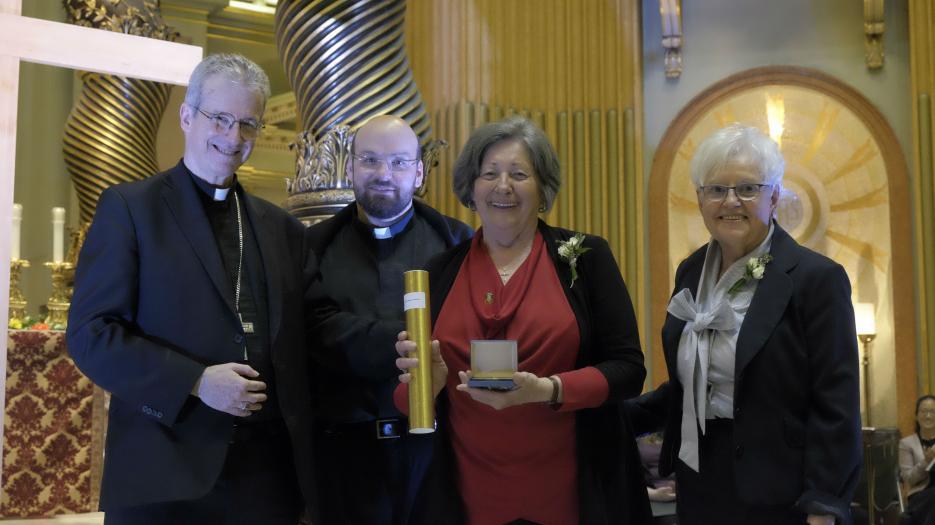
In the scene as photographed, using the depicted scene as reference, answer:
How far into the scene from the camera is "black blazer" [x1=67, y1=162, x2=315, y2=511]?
1.95 metres

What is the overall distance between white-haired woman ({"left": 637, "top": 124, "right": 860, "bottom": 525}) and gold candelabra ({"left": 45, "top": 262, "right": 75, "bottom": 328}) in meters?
4.70

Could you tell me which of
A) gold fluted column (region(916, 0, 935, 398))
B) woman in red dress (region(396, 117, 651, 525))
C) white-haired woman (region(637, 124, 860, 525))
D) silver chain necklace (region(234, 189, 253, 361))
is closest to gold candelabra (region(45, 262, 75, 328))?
silver chain necklace (region(234, 189, 253, 361))

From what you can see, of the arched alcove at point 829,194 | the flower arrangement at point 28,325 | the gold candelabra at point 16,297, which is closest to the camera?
the flower arrangement at point 28,325

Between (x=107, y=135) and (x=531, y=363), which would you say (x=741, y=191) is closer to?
(x=531, y=363)

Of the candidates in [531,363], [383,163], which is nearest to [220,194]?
[383,163]

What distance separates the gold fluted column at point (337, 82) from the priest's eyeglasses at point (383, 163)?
0.73 metres

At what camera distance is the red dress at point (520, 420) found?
2.13 meters

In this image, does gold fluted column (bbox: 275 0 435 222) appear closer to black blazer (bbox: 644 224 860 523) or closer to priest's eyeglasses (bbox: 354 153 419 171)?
priest's eyeglasses (bbox: 354 153 419 171)

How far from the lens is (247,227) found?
7.47ft

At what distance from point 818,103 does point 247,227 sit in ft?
22.8

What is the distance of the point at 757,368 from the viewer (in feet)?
7.10

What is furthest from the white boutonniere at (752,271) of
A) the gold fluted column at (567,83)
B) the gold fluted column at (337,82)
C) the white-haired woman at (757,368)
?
the gold fluted column at (567,83)

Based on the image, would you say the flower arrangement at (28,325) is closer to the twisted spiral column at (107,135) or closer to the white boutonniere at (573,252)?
the twisted spiral column at (107,135)

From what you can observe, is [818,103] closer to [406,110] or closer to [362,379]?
[406,110]
